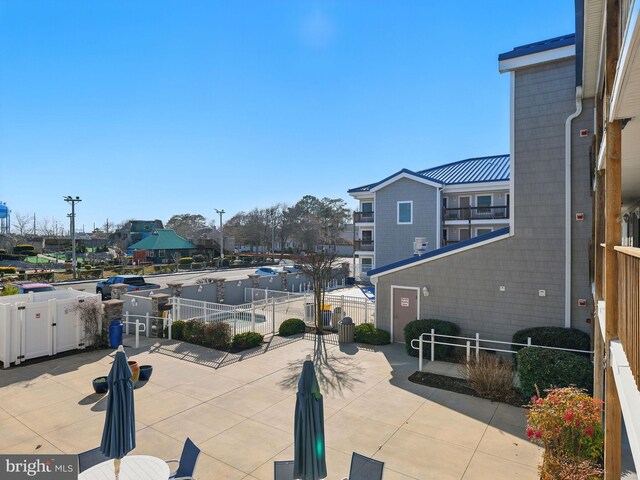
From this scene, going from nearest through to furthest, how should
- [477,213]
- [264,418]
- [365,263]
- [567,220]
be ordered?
[264,418]
[567,220]
[477,213]
[365,263]

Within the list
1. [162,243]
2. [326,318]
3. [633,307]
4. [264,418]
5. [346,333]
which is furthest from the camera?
[162,243]

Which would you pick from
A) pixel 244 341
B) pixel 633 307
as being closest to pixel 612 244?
pixel 633 307

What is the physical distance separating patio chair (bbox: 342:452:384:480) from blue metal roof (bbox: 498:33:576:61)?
477 inches

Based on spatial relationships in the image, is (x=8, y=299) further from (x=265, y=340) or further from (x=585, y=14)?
(x=585, y=14)

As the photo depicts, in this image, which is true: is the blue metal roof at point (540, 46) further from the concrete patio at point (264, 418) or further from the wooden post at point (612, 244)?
the concrete patio at point (264, 418)

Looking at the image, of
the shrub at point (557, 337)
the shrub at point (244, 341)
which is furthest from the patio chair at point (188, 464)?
the shrub at point (557, 337)

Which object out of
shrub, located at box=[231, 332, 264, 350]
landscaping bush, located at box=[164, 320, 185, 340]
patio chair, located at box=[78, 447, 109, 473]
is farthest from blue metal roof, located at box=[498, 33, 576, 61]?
landscaping bush, located at box=[164, 320, 185, 340]

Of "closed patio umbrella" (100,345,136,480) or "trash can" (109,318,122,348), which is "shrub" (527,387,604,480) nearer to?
"closed patio umbrella" (100,345,136,480)

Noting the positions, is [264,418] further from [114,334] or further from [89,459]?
[114,334]

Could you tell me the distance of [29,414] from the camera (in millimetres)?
7754

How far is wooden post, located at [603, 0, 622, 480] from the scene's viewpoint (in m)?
4.18

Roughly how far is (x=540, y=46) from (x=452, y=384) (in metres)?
10.3

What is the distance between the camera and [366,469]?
4621 mm

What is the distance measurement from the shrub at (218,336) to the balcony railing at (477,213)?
2031cm
